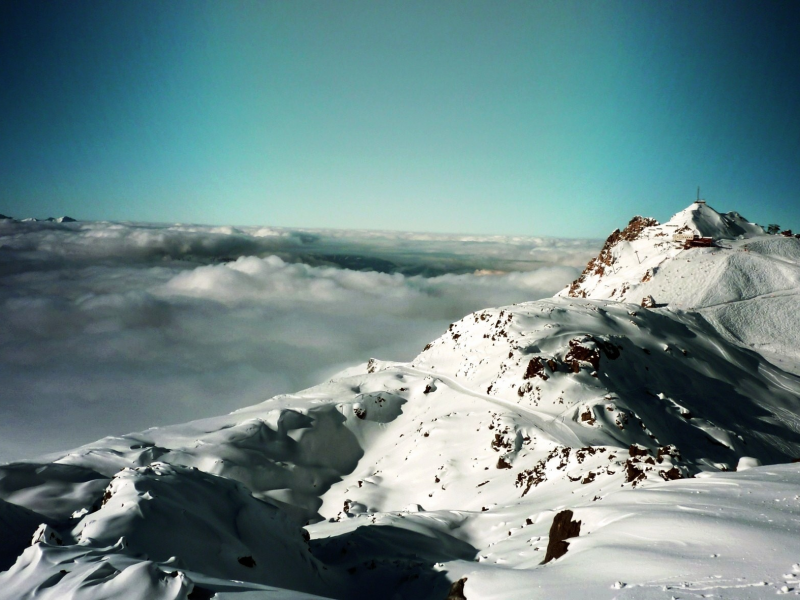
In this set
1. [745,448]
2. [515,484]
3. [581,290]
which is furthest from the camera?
[581,290]

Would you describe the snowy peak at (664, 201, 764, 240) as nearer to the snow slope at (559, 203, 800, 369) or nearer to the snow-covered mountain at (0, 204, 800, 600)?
the snow slope at (559, 203, 800, 369)

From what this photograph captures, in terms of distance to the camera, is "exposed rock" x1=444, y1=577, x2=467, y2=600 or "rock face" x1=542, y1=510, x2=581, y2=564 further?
"rock face" x1=542, y1=510, x2=581, y2=564

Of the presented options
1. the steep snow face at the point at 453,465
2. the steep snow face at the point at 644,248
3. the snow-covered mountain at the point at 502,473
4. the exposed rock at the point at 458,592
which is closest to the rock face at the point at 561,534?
the snow-covered mountain at the point at 502,473

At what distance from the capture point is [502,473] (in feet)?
112

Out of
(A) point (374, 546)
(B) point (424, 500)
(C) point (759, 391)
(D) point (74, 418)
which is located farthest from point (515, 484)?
(D) point (74, 418)

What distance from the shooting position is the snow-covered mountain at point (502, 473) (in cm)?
1057

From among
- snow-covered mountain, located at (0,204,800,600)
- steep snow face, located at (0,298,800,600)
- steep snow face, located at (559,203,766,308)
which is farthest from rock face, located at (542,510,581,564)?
steep snow face, located at (559,203,766,308)

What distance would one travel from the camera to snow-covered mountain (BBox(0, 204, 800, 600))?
1057 cm

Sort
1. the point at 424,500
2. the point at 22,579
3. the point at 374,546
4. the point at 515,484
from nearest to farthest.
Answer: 1. the point at 22,579
2. the point at 374,546
3. the point at 515,484
4. the point at 424,500

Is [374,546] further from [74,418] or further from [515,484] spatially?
[74,418]

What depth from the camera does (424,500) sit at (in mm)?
35938

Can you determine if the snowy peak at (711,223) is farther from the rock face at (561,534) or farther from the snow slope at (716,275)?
the rock face at (561,534)

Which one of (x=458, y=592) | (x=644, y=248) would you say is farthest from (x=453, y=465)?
(x=644, y=248)

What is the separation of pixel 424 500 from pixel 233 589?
27462 mm
